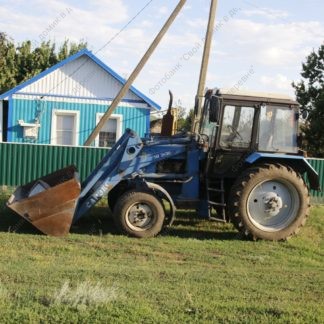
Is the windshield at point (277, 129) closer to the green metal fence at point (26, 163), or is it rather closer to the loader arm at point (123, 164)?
the loader arm at point (123, 164)

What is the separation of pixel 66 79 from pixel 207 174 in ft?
41.3

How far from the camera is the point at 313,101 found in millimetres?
25516

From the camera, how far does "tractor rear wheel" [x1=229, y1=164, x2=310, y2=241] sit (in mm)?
9930

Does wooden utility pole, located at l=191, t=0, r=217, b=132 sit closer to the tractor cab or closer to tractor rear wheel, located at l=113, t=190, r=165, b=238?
the tractor cab

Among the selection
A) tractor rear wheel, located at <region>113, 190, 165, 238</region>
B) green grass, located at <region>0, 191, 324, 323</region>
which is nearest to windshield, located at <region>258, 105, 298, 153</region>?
green grass, located at <region>0, 191, 324, 323</region>

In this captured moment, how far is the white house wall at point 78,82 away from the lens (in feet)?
71.4

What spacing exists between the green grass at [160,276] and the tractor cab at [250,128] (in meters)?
1.54

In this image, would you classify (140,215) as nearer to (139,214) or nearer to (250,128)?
(139,214)

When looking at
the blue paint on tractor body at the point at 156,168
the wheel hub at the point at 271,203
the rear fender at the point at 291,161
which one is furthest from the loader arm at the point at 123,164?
the wheel hub at the point at 271,203

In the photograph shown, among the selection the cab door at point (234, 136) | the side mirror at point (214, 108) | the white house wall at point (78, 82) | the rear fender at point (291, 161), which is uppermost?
the white house wall at point (78, 82)

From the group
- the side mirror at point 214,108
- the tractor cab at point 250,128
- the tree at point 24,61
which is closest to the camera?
the side mirror at point 214,108

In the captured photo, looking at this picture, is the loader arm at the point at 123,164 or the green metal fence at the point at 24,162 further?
the green metal fence at the point at 24,162

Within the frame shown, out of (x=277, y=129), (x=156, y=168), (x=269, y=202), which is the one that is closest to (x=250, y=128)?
(x=277, y=129)

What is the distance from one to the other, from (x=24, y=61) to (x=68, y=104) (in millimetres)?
12105
